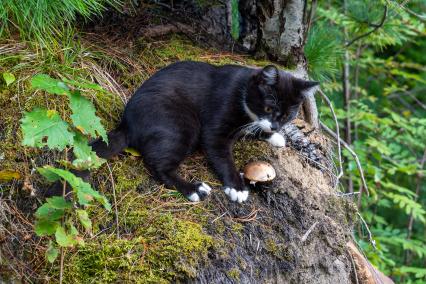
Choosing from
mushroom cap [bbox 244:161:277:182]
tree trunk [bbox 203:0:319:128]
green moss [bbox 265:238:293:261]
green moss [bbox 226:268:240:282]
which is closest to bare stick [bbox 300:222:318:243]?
green moss [bbox 265:238:293:261]

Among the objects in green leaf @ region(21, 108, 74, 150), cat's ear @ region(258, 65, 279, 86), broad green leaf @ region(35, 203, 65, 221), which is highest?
green leaf @ region(21, 108, 74, 150)

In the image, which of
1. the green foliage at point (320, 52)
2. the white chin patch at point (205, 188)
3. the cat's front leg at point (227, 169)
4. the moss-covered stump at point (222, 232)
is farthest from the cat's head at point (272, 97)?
the green foliage at point (320, 52)

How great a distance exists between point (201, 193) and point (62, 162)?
0.88 metres

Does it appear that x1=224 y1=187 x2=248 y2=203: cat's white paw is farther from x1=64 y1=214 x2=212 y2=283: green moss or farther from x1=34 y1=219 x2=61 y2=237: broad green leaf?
x1=34 y1=219 x2=61 y2=237: broad green leaf

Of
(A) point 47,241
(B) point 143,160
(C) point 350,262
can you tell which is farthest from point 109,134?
(C) point 350,262

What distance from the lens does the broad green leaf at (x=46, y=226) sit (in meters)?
2.20

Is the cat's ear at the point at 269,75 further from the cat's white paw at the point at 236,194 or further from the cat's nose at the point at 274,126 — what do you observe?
the cat's white paw at the point at 236,194

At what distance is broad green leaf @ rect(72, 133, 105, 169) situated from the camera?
2291 mm

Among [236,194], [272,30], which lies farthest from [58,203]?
[272,30]

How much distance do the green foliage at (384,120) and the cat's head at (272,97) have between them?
852mm

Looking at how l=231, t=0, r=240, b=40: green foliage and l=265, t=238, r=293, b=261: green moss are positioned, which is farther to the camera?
l=231, t=0, r=240, b=40: green foliage

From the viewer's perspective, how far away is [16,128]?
2.86 m

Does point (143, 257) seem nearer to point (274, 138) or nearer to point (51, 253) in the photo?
point (51, 253)

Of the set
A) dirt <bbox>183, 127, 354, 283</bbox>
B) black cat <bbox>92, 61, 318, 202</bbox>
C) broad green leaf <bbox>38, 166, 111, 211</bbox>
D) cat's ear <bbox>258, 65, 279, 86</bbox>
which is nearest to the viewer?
broad green leaf <bbox>38, 166, 111, 211</bbox>
